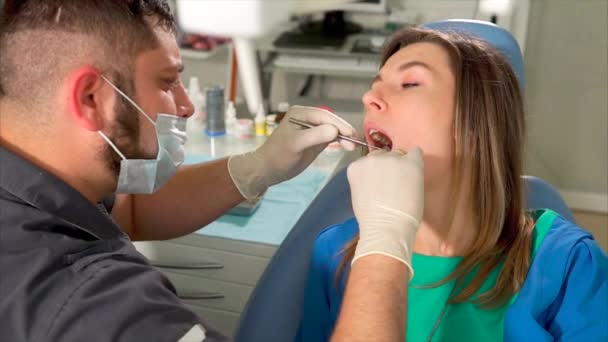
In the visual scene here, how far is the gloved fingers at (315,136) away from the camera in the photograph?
132 cm

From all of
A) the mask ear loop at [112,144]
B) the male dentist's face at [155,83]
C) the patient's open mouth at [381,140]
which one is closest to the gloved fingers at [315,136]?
the patient's open mouth at [381,140]

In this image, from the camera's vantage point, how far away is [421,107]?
1.16 m

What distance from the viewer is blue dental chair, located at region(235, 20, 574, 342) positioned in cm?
124

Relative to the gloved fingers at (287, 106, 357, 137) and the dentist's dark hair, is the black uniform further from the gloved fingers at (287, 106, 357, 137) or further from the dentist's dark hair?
the gloved fingers at (287, 106, 357, 137)

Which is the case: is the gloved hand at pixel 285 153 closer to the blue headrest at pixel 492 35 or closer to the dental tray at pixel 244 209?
the dental tray at pixel 244 209

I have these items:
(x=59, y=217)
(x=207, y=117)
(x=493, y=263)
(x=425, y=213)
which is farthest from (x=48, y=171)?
(x=207, y=117)

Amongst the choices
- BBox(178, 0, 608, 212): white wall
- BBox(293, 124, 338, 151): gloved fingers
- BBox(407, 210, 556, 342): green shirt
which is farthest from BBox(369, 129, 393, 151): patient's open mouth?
BBox(178, 0, 608, 212): white wall

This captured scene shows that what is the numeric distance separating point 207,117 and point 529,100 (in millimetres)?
1704

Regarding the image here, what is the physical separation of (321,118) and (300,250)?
1.05 ft

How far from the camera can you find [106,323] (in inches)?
32.9

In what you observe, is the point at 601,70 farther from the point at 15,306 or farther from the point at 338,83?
the point at 15,306

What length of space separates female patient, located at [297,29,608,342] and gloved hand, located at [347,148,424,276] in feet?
0.10

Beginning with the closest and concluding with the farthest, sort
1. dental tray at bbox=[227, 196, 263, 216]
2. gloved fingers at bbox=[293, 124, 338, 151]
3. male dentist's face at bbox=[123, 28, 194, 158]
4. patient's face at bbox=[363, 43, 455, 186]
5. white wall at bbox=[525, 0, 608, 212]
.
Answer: male dentist's face at bbox=[123, 28, 194, 158], patient's face at bbox=[363, 43, 455, 186], gloved fingers at bbox=[293, 124, 338, 151], dental tray at bbox=[227, 196, 263, 216], white wall at bbox=[525, 0, 608, 212]

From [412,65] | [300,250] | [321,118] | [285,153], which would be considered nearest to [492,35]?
[412,65]
